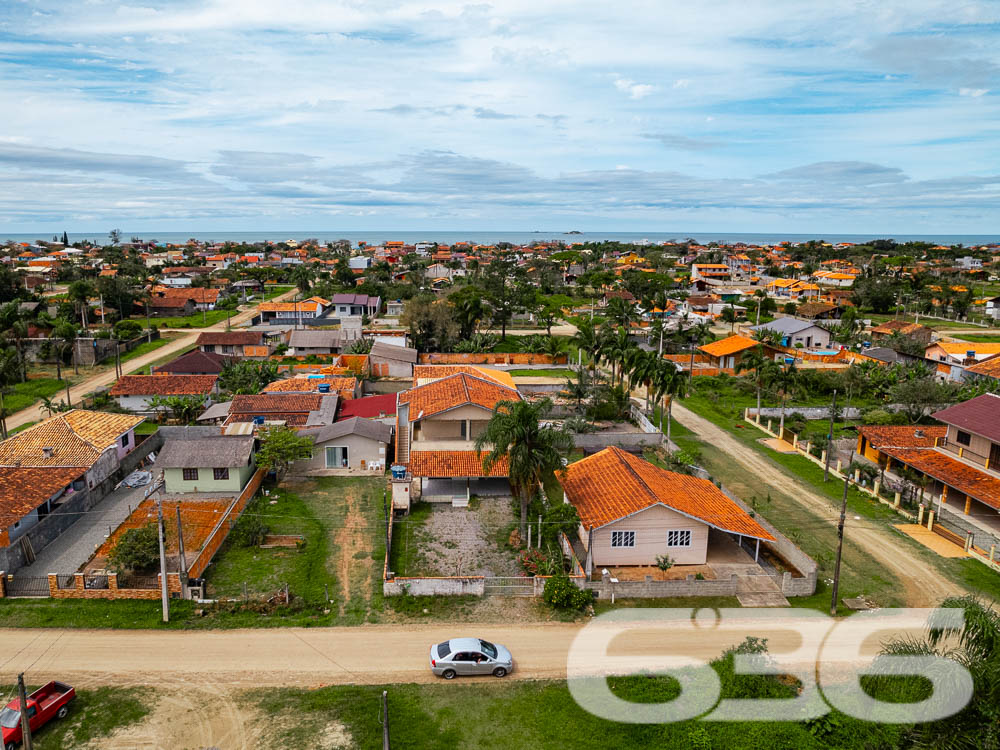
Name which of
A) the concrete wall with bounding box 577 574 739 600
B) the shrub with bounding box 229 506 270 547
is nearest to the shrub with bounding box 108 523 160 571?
the shrub with bounding box 229 506 270 547

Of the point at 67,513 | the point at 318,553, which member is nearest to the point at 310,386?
the point at 67,513

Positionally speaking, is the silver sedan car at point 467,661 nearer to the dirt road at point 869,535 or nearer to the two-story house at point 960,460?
the dirt road at point 869,535

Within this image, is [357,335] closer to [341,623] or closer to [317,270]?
[341,623]

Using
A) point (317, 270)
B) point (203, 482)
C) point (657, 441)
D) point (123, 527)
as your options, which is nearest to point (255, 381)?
point (203, 482)

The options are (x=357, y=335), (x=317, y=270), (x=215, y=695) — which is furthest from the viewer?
(x=317, y=270)

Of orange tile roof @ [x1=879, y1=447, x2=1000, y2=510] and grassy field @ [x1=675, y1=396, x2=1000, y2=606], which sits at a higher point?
orange tile roof @ [x1=879, y1=447, x2=1000, y2=510]

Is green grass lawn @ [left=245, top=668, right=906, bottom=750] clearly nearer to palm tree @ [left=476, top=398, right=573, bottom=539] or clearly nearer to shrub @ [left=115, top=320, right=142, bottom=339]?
palm tree @ [left=476, top=398, right=573, bottom=539]
